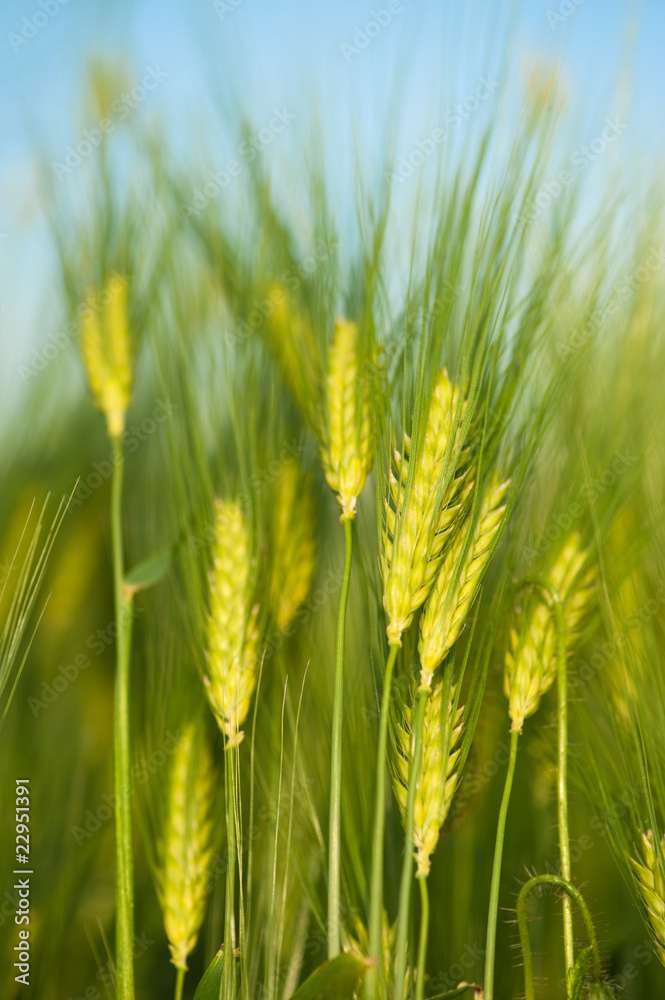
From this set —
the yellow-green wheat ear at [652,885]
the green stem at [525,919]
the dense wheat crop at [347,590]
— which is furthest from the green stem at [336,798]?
the yellow-green wheat ear at [652,885]

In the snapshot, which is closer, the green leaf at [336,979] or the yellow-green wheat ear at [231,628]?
the green leaf at [336,979]

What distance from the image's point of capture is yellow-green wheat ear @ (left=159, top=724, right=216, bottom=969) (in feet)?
1.88

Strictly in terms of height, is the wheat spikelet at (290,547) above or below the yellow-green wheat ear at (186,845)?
above

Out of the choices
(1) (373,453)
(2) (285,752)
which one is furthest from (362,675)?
(1) (373,453)

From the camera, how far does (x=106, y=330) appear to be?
0.57 meters

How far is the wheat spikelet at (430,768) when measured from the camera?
491mm

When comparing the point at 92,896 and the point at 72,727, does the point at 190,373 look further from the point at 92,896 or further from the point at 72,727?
the point at 92,896

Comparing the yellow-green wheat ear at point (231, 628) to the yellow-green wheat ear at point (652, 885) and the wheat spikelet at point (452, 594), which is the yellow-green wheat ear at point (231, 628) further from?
the yellow-green wheat ear at point (652, 885)

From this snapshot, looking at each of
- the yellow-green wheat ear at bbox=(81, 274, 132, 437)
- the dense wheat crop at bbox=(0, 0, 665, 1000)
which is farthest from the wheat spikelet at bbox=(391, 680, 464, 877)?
the yellow-green wheat ear at bbox=(81, 274, 132, 437)

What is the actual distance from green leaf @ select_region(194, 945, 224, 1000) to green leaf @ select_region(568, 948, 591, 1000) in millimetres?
220

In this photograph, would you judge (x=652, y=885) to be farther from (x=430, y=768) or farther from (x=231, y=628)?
(x=231, y=628)

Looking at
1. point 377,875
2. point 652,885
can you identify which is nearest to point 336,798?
point 377,875

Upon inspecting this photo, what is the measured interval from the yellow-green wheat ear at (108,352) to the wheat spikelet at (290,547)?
0.45 feet

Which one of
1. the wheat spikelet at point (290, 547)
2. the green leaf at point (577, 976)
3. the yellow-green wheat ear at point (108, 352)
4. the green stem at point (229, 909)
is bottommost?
the green leaf at point (577, 976)
